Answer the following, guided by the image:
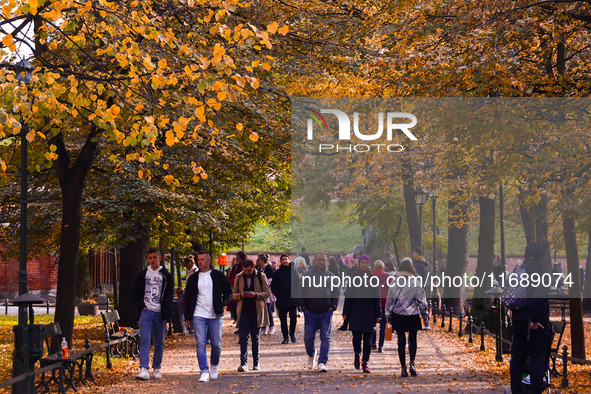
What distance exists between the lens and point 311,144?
18.2 meters

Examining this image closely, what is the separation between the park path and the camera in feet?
39.8

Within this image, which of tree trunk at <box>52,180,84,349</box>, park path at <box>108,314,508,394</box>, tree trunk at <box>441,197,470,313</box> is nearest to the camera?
park path at <box>108,314,508,394</box>

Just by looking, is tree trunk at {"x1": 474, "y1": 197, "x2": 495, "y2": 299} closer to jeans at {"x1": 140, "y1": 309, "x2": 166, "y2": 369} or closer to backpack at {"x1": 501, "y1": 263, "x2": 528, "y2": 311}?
jeans at {"x1": 140, "y1": 309, "x2": 166, "y2": 369}

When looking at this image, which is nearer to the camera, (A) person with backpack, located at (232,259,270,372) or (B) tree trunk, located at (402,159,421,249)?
(A) person with backpack, located at (232,259,270,372)

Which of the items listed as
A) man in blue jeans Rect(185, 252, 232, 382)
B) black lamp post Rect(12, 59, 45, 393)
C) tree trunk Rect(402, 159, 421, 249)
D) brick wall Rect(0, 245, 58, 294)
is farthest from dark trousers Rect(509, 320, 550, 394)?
brick wall Rect(0, 245, 58, 294)

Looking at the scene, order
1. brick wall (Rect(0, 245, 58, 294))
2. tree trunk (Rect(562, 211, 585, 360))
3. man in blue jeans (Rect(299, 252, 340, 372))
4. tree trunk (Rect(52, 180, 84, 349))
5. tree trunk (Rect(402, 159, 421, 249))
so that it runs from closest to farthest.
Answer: man in blue jeans (Rect(299, 252, 340, 372)) → tree trunk (Rect(52, 180, 84, 349)) → tree trunk (Rect(562, 211, 585, 360)) → tree trunk (Rect(402, 159, 421, 249)) → brick wall (Rect(0, 245, 58, 294))

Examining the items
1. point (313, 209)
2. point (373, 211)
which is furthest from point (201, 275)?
Answer: point (373, 211)

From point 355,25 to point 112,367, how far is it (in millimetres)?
7917

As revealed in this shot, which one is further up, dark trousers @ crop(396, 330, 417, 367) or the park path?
dark trousers @ crop(396, 330, 417, 367)

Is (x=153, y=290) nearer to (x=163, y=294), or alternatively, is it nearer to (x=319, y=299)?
(x=163, y=294)

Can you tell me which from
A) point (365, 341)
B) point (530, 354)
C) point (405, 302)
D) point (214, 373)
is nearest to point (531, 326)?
point (530, 354)

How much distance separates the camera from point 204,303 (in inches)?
508

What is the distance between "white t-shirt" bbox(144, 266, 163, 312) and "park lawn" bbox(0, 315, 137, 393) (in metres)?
1.35

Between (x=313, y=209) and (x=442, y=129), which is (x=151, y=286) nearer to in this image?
(x=442, y=129)
